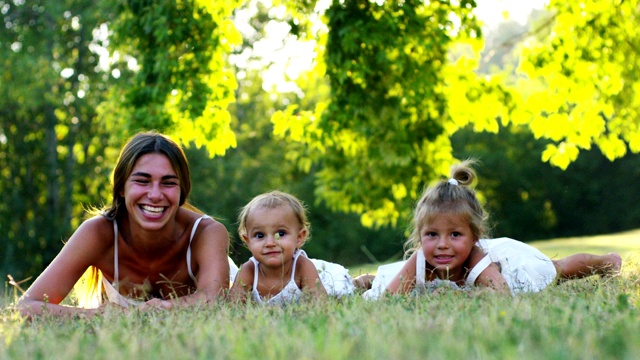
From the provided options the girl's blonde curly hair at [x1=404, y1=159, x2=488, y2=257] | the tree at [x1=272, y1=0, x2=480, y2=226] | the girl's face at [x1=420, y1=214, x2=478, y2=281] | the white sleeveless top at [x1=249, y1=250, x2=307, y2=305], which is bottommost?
the white sleeveless top at [x1=249, y1=250, x2=307, y2=305]

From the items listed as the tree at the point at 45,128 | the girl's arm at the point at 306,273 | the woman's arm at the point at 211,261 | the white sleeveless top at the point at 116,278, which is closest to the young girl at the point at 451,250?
the girl's arm at the point at 306,273

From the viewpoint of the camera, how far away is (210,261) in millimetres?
5941

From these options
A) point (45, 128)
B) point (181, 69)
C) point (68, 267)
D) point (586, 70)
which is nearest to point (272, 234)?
point (68, 267)

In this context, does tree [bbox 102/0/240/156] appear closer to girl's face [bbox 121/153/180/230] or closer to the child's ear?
the child's ear

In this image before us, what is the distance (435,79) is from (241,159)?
18.7m

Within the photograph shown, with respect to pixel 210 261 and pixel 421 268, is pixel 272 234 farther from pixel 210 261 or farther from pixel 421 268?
pixel 421 268

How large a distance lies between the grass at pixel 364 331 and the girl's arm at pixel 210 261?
24.1 inches

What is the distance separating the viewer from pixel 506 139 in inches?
1566

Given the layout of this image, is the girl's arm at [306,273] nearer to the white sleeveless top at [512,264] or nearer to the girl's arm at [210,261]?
Result: the girl's arm at [210,261]

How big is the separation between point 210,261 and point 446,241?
1.67 metres

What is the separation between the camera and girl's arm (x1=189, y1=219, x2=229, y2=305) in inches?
222

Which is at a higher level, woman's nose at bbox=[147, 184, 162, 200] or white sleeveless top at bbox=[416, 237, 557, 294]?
woman's nose at bbox=[147, 184, 162, 200]

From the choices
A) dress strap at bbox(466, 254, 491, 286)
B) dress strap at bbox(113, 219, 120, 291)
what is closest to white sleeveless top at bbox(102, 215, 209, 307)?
dress strap at bbox(113, 219, 120, 291)

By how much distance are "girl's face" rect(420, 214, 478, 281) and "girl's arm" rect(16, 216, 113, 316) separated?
2228mm
